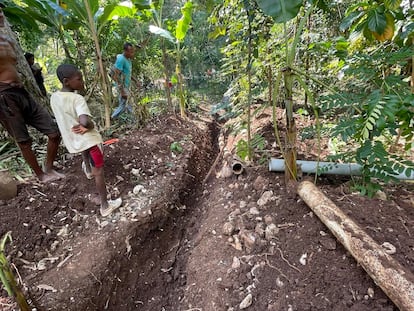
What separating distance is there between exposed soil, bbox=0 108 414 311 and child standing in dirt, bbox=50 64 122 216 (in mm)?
589

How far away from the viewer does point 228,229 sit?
247 centimetres

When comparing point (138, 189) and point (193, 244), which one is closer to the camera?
point (193, 244)

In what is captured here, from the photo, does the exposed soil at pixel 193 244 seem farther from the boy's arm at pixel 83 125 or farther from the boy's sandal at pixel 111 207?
the boy's arm at pixel 83 125

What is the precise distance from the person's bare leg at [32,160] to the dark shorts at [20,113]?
67 mm

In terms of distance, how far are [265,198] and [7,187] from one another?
2.58 m

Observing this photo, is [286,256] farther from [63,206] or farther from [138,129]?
[138,129]

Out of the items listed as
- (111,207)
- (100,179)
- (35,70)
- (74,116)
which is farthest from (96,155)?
(35,70)

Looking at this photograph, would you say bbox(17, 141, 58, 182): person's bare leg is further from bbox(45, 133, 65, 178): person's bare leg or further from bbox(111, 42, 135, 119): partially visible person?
bbox(111, 42, 135, 119): partially visible person

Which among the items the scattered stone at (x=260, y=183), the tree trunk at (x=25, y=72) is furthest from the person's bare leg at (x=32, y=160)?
the scattered stone at (x=260, y=183)

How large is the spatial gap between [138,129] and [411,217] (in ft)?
12.9

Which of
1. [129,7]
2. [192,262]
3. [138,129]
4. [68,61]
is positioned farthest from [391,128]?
[68,61]

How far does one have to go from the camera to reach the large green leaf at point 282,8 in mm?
1864

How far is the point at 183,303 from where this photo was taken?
2.18 meters

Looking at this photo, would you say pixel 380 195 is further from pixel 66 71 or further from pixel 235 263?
pixel 66 71
